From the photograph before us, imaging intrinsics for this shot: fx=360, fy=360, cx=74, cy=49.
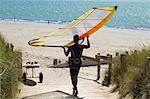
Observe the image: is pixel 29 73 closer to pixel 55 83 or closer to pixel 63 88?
pixel 55 83

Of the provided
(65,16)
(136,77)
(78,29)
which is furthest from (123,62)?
(65,16)

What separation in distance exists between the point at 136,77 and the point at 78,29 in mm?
3691

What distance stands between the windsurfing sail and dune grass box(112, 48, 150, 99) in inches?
64.8

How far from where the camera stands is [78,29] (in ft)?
36.8

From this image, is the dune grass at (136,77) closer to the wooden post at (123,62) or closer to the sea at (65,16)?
the wooden post at (123,62)

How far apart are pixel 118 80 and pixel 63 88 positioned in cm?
158

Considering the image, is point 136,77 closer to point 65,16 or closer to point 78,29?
point 78,29

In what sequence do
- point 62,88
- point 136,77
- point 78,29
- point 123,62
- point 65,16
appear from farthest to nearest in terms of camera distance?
point 65,16 < point 78,29 < point 62,88 < point 123,62 < point 136,77

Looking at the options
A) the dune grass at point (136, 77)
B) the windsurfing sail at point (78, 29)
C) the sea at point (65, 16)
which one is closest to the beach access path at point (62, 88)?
the dune grass at point (136, 77)

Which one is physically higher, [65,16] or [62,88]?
[65,16]

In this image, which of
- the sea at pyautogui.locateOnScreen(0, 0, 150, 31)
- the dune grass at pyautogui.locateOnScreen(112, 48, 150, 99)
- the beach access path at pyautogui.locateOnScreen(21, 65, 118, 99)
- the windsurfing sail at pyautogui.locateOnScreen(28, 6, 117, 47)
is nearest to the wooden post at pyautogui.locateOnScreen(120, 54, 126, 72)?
the dune grass at pyautogui.locateOnScreen(112, 48, 150, 99)

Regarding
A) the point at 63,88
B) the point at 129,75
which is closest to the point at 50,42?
the point at 63,88

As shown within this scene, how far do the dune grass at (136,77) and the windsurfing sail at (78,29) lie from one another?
5.40 ft

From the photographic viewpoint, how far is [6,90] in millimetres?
7152
